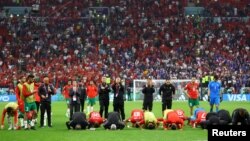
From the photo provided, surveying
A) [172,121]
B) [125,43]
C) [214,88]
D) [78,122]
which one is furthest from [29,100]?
[125,43]

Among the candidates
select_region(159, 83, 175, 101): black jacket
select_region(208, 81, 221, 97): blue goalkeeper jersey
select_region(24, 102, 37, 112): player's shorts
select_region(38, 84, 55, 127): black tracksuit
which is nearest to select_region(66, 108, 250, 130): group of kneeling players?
select_region(24, 102, 37, 112): player's shorts

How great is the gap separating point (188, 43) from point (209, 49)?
243cm

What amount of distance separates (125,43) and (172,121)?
124ft

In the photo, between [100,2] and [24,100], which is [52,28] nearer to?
[100,2]

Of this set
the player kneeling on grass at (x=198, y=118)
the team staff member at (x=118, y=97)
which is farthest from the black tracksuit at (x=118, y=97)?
the player kneeling on grass at (x=198, y=118)

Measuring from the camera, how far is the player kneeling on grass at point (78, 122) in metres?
23.8

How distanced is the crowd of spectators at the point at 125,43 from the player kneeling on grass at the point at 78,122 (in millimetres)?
28102

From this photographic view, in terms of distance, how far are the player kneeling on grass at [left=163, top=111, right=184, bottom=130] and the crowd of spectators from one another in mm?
28719

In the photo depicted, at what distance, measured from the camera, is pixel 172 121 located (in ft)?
78.9

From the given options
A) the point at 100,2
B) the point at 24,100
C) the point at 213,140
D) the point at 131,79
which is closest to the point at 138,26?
the point at 100,2

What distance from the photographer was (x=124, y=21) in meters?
65.3

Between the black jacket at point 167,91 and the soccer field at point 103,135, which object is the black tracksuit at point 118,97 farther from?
the soccer field at point 103,135

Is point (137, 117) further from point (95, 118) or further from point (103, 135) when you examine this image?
point (103, 135)

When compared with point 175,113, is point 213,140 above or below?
above
